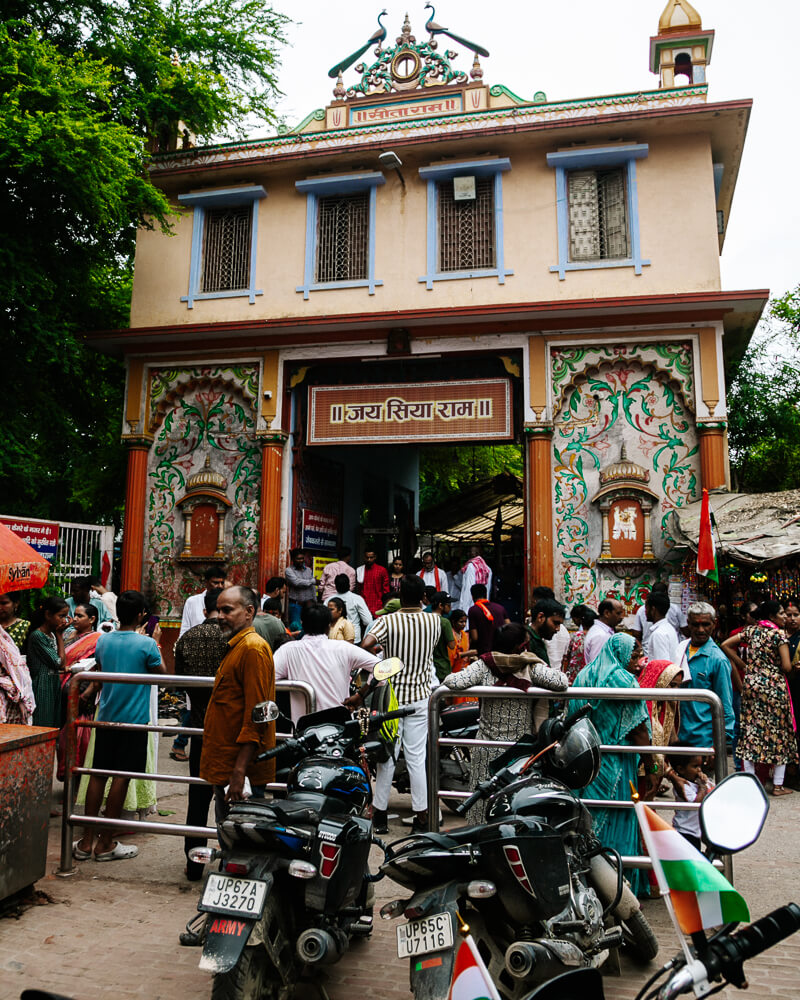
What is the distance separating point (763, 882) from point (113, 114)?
1417cm

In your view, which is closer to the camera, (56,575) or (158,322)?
(56,575)

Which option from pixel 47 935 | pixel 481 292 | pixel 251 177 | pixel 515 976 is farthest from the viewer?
pixel 251 177

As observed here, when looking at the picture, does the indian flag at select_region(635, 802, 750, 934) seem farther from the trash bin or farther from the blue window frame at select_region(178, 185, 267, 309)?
the blue window frame at select_region(178, 185, 267, 309)

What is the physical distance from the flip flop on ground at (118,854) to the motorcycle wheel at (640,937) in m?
3.40

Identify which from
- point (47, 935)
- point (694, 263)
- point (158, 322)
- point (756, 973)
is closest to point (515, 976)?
point (756, 973)

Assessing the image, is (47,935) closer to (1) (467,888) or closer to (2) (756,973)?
(1) (467,888)

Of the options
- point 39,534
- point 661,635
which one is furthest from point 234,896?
point 39,534

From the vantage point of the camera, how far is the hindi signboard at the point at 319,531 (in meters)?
13.8

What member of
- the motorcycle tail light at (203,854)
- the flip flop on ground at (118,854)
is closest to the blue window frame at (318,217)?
the flip flop on ground at (118,854)

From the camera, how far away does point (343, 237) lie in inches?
541

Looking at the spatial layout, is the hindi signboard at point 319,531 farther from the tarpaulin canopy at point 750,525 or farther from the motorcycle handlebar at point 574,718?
the motorcycle handlebar at point 574,718

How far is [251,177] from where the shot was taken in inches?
555

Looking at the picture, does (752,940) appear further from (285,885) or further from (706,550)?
(706,550)

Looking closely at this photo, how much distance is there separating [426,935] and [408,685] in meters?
3.29
